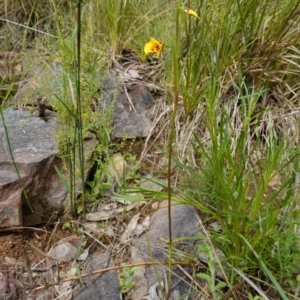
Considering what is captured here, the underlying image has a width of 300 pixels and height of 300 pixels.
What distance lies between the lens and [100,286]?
1.43m

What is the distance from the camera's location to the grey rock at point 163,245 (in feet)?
4.58

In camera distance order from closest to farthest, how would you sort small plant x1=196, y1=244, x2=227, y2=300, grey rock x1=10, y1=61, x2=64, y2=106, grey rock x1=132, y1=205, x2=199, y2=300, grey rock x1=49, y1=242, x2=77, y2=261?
small plant x1=196, y1=244, x2=227, y2=300 < grey rock x1=132, y1=205, x2=199, y2=300 < grey rock x1=49, y1=242, x2=77, y2=261 < grey rock x1=10, y1=61, x2=64, y2=106

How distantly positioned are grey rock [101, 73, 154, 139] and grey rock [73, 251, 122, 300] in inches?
24.9

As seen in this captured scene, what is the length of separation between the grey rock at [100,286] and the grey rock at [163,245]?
7 centimetres

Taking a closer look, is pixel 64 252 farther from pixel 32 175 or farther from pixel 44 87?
pixel 44 87

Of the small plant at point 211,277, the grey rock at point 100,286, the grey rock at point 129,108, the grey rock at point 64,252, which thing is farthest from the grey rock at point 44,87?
the small plant at point 211,277

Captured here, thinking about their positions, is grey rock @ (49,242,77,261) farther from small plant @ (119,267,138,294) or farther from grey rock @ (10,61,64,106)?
grey rock @ (10,61,64,106)

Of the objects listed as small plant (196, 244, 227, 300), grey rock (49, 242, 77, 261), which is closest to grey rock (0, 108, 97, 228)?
grey rock (49, 242, 77, 261)

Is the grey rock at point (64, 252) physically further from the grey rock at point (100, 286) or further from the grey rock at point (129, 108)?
the grey rock at point (129, 108)

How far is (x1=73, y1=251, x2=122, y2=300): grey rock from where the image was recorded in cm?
140

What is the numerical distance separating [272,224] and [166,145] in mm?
746

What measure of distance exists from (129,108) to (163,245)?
2.71 feet

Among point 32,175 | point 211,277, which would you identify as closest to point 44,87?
point 32,175

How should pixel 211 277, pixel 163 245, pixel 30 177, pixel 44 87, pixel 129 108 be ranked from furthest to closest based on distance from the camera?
pixel 129 108, pixel 44 87, pixel 30 177, pixel 163 245, pixel 211 277
